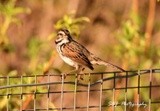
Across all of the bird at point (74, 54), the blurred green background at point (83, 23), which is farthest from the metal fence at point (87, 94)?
the blurred green background at point (83, 23)

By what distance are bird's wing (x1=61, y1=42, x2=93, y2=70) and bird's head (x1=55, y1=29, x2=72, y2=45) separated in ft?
0.15

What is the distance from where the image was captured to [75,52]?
7.25 metres

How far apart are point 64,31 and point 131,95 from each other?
3.39ft

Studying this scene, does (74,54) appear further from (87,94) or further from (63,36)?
(87,94)

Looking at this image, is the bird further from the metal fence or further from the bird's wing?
the metal fence

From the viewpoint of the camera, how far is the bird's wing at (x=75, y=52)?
7.20 meters

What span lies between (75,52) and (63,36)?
11.7 inches

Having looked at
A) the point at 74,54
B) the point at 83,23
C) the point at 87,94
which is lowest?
the point at 87,94

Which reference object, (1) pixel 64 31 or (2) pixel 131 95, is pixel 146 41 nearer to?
(2) pixel 131 95

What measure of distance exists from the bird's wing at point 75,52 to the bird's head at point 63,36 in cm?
5

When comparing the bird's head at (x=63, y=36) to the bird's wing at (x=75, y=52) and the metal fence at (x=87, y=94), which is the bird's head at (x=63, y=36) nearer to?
the bird's wing at (x=75, y=52)

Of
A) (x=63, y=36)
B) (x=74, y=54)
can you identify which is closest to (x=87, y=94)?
(x=63, y=36)

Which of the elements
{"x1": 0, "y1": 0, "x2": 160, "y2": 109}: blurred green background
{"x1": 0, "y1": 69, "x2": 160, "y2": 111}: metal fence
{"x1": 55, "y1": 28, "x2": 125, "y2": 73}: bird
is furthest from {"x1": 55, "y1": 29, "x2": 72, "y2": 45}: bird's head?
{"x1": 0, "y1": 0, "x2": 160, "y2": 109}: blurred green background

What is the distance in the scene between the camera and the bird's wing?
7.20 metres
